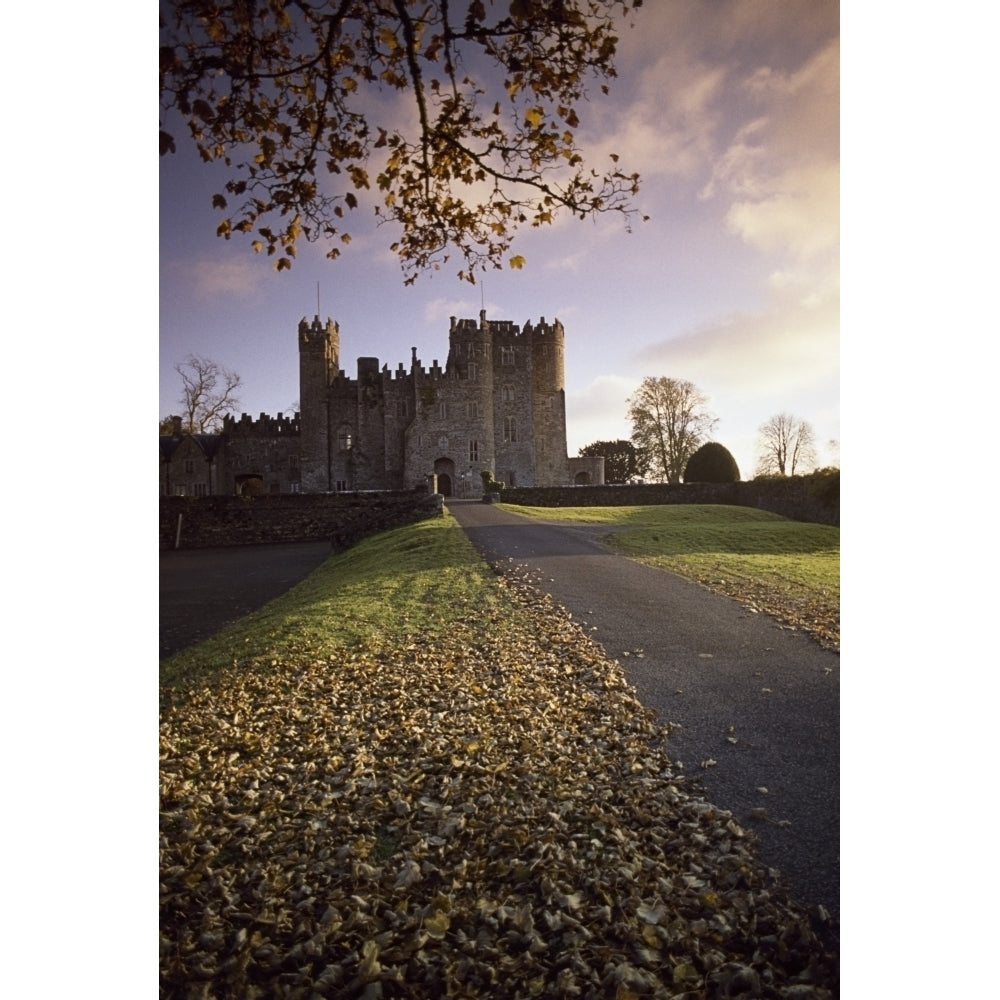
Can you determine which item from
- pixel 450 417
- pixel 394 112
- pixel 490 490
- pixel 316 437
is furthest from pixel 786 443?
pixel 316 437

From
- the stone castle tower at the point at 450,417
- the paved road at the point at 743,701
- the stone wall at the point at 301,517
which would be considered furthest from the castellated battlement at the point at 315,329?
the stone castle tower at the point at 450,417

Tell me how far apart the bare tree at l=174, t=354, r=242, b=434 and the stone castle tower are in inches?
1115

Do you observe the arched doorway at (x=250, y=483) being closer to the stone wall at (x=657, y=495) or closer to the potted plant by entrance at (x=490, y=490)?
the potted plant by entrance at (x=490, y=490)

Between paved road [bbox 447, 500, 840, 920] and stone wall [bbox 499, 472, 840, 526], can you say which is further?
stone wall [bbox 499, 472, 840, 526]

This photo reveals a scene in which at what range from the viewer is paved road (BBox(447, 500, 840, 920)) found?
2436 mm

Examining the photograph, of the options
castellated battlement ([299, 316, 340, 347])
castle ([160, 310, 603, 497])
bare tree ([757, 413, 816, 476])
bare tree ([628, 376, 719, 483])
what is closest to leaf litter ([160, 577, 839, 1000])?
bare tree ([757, 413, 816, 476])

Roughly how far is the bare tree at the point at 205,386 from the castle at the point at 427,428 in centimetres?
2839

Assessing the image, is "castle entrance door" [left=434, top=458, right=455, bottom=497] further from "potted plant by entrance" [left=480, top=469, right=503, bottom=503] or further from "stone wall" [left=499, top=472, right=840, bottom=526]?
"stone wall" [left=499, top=472, right=840, bottom=526]

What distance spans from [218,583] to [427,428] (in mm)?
22070

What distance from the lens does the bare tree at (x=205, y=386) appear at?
125 inches

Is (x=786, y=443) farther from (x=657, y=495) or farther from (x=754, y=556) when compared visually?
(x=657, y=495)
